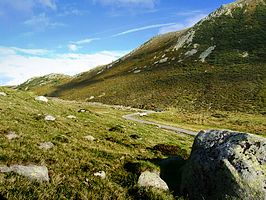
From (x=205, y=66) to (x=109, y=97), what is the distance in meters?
44.3

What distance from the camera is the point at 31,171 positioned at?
436 inches

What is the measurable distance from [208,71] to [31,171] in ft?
400

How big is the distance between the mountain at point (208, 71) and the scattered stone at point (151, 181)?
79.4m

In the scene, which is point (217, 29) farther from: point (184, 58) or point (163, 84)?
point (163, 84)

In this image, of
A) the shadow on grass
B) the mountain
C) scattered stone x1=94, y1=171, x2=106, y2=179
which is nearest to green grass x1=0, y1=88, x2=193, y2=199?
scattered stone x1=94, y1=171, x2=106, y2=179

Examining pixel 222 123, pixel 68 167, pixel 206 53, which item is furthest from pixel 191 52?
pixel 68 167

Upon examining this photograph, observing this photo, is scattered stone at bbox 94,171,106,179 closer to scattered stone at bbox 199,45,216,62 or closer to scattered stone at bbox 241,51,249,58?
scattered stone at bbox 241,51,249,58

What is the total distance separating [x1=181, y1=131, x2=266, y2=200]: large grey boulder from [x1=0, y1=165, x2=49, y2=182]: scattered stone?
5.27 meters

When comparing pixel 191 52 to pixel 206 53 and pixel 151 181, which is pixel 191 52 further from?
pixel 151 181

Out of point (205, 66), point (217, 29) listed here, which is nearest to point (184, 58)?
point (205, 66)

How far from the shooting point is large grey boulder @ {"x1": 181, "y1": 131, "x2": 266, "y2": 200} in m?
10.0

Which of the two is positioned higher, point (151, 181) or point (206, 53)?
point (206, 53)

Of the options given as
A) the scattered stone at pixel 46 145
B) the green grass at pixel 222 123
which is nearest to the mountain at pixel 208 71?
the green grass at pixel 222 123

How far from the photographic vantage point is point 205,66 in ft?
434
